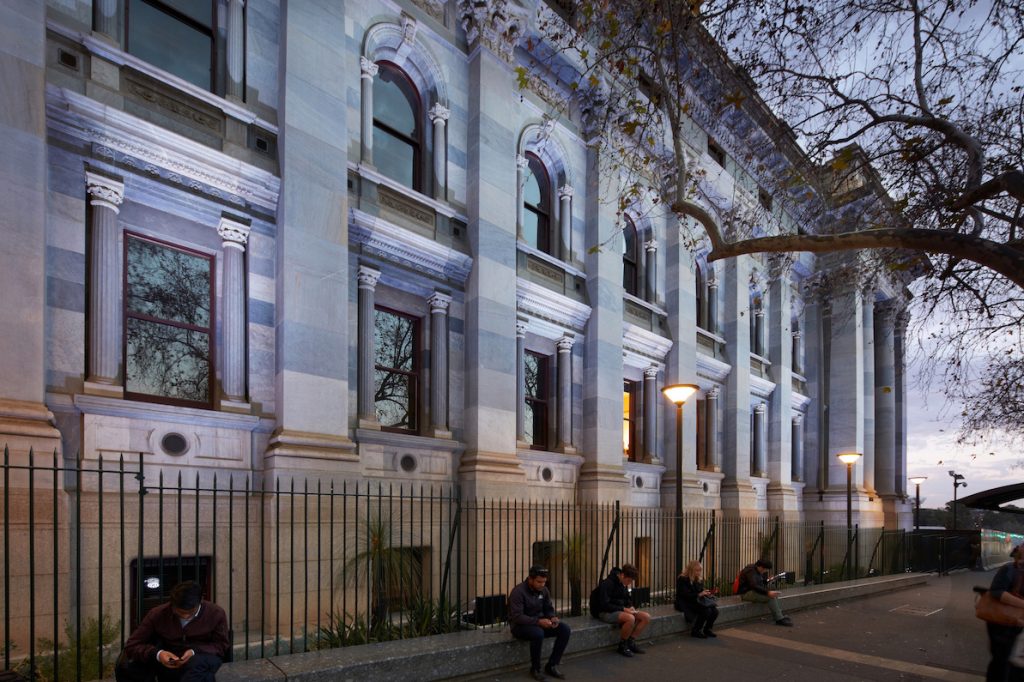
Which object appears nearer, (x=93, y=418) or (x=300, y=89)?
(x=93, y=418)

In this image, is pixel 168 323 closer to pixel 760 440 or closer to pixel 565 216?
pixel 565 216

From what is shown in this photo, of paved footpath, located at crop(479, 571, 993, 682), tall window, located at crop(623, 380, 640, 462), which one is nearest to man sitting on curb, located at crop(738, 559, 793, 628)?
paved footpath, located at crop(479, 571, 993, 682)

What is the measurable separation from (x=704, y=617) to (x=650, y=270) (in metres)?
10.6

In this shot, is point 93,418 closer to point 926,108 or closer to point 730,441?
point 926,108

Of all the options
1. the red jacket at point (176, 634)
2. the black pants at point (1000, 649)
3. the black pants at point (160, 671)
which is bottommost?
the black pants at point (1000, 649)

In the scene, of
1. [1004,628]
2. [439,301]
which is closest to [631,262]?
[439,301]

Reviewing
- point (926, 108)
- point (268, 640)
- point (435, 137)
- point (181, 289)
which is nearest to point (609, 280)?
point (435, 137)

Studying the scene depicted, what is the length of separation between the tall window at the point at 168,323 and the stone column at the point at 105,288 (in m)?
0.38

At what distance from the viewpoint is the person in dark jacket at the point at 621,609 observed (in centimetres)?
896

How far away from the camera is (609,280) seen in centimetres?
1609

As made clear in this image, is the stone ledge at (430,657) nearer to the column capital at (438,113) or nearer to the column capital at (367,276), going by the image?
the column capital at (367,276)

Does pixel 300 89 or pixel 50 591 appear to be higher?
pixel 300 89

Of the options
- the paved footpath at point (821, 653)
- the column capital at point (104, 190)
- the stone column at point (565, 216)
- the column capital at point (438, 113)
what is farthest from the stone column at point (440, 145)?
the paved footpath at point (821, 653)

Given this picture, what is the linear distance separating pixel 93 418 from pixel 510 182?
885 centimetres
